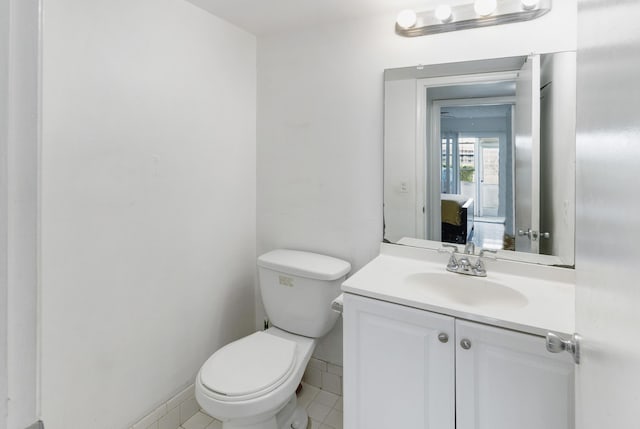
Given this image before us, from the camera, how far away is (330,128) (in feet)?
6.23

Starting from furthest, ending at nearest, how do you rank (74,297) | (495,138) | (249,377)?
(495,138), (249,377), (74,297)

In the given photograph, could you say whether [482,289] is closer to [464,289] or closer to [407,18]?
[464,289]

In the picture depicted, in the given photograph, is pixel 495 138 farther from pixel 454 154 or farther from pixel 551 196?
pixel 551 196

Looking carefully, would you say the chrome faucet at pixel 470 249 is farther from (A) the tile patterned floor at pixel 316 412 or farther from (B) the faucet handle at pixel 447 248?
(A) the tile patterned floor at pixel 316 412

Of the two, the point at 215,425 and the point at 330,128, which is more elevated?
the point at 330,128

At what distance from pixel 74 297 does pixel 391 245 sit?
1381 mm

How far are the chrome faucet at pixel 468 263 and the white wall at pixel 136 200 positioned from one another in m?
1.20

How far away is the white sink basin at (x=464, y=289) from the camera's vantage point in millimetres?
1384

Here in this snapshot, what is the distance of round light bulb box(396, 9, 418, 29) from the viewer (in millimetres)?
1610

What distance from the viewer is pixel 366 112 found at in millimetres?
1805

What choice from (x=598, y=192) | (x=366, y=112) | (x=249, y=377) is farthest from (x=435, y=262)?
(x=598, y=192)

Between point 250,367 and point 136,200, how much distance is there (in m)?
0.87

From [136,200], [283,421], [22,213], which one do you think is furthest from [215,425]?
[22,213]

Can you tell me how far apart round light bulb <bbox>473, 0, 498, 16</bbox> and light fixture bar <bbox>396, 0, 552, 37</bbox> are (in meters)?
0.02
